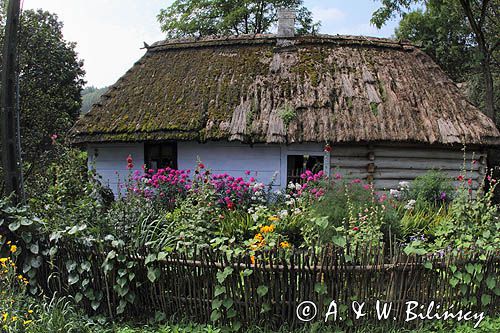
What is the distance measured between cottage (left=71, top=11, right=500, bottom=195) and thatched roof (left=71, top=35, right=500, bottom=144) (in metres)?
0.03

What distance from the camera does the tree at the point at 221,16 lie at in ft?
66.6

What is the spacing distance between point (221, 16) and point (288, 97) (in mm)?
13239

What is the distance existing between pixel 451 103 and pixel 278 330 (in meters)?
7.88

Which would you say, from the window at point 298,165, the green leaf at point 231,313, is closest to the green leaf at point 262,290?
the green leaf at point 231,313

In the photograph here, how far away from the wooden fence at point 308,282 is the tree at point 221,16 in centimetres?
1805

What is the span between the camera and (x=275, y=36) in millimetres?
11023

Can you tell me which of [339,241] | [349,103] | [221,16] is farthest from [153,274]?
[221,16]

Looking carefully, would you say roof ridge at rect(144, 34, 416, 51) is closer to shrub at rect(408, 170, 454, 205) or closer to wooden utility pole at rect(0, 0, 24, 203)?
shrub at rect(408, 170, 454, 205)

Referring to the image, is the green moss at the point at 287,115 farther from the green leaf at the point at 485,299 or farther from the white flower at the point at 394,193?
the green leaf at the point at 485,299

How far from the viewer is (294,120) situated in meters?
8.71

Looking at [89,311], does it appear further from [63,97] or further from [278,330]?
[63,97]

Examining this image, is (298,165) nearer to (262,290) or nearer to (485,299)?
(485,299)

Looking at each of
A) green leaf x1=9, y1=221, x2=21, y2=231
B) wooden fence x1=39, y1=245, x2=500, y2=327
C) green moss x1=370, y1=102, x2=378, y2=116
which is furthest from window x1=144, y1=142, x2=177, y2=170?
wooden fence x1=39, y1=245, x2=500, y2=327

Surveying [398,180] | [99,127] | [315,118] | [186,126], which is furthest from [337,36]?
[99,127]
